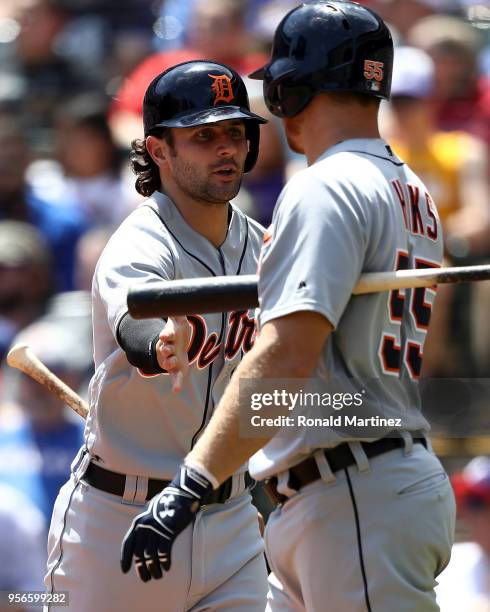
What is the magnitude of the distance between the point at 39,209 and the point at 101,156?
0.42 m

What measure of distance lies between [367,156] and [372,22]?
13.7 inches

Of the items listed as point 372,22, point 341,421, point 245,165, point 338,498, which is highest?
point 372,22

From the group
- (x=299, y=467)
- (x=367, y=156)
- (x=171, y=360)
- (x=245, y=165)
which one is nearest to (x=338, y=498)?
(x=299, y=467)

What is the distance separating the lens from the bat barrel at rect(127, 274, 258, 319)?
250 cm

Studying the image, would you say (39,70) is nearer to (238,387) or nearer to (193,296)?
(193,296)

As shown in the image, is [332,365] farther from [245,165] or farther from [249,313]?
[245,165]

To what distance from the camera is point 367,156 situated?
2.55 m

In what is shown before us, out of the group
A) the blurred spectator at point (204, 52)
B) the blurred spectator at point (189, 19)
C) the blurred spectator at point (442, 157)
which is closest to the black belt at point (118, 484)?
the blurred spectator at point (442, 157)

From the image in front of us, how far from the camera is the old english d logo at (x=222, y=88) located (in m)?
3.34

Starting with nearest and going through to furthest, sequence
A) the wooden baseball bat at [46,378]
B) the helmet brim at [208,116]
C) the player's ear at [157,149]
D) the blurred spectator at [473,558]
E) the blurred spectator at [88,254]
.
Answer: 1. the helmet brim at [208,116]
2. the player's ear at [157,149]
3. the wooden baseball bat at [46,378]
4. the blurred spectator at [473,558]
5. the blurred spectator at [88,254]

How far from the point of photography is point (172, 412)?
3.15 meters

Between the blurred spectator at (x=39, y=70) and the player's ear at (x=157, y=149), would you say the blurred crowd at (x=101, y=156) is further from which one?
the player's ear at (x=157, y=149)

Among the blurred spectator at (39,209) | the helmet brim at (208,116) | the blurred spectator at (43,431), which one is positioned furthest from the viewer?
the blurred spectator at (39,209)

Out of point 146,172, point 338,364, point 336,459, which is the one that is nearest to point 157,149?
point 146,172
